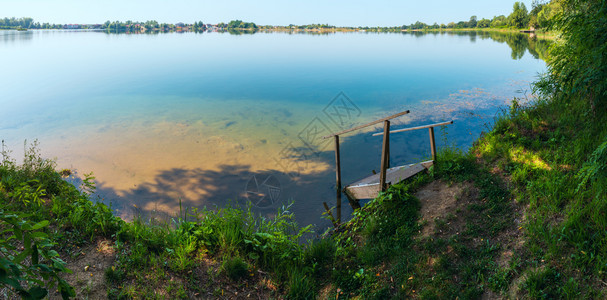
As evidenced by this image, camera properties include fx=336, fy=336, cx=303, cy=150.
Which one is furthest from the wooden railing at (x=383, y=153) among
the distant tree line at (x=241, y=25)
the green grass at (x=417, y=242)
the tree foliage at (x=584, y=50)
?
the distant tree line at (x=241, y=25)

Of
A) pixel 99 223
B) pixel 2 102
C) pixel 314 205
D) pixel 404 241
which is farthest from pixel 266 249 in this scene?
pixel 2 102

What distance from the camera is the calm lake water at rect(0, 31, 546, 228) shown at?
337 inches

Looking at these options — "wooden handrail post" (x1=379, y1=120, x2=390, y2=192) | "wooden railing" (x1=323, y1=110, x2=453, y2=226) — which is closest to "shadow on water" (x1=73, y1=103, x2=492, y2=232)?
"wooden railing" (x1=323, y1=110, x2=453, y2=226)

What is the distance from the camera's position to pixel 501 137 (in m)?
6.76

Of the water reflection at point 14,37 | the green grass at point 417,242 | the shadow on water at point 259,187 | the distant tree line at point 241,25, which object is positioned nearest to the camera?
the green grass at point 417,242

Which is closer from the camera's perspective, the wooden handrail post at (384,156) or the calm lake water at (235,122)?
the wooden handrail post at (384,156)

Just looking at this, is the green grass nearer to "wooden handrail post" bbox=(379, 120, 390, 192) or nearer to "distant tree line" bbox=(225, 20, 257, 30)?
"wooden handrail post" bbox=(379, 120, 390, 192)

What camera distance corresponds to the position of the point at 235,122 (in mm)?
13969

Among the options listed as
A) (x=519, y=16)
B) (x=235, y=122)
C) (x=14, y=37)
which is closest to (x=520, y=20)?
(x=519, y=16)

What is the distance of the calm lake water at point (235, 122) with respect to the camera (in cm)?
855

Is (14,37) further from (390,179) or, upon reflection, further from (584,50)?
(584,50)

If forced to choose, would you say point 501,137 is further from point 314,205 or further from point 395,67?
point 395,67

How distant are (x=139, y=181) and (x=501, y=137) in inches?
338

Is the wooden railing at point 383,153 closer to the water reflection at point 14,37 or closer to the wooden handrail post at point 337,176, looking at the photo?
the wooden handrail post at point 337,176
